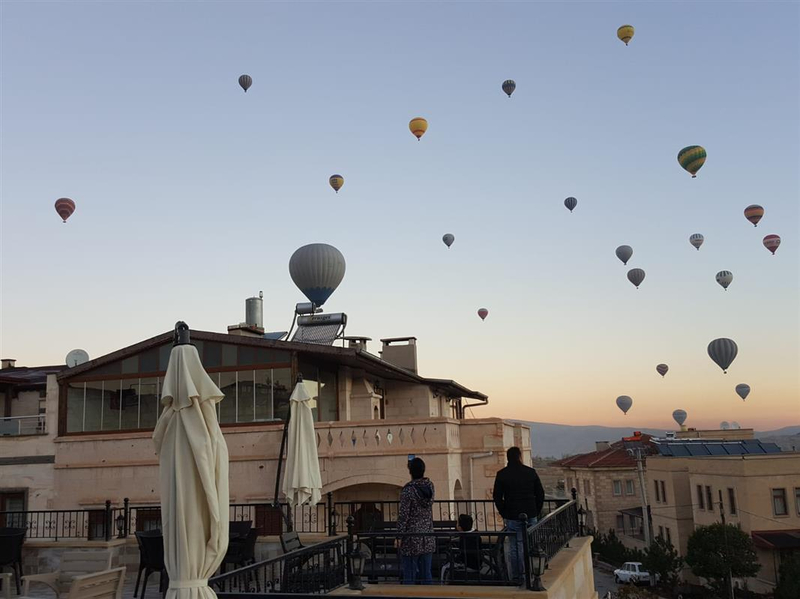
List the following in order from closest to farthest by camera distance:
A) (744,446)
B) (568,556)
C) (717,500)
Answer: (568,556) → (717,500) → (744,446)

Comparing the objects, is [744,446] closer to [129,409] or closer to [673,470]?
[673,470]

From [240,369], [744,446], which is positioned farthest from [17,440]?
[744,446]

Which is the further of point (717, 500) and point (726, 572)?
point (717, 500)

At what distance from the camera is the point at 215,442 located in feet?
26.4

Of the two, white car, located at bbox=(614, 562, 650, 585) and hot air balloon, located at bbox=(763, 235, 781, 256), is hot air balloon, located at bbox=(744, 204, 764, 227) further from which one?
white car, located at bbox=(614, 562, 650, 585)

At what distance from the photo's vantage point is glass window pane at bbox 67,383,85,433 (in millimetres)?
25531

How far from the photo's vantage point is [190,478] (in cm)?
771

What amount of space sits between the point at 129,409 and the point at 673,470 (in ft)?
173

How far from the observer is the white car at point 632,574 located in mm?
56875

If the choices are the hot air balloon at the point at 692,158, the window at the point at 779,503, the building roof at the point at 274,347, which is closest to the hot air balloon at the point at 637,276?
the hot air balloon at the point at 692,158

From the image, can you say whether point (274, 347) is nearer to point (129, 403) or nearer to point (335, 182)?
point (129, 403)

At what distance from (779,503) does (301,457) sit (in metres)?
48.3

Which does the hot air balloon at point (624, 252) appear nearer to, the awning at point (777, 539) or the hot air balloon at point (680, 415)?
the awning at point (777, 539)

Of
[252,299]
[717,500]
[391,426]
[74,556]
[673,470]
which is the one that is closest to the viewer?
[74,556]
